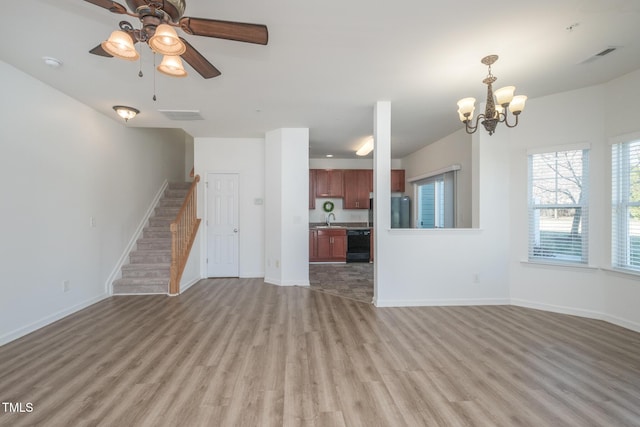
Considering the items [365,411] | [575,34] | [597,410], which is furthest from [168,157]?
[597,410]

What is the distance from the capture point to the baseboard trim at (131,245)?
14.2 feet

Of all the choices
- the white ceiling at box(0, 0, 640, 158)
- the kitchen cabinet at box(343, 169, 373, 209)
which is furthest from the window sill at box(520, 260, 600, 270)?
the kitchen cabinet at box(343, 169, 373, 209)

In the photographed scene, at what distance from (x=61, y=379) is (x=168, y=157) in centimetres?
507

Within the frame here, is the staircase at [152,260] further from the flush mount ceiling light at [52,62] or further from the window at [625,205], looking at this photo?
the window at [625,205]

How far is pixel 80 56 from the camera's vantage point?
8.58 ft

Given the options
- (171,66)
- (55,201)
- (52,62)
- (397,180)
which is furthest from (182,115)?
(397,180)

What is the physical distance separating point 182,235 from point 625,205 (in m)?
6.05

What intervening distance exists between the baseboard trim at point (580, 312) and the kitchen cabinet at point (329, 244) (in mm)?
3827

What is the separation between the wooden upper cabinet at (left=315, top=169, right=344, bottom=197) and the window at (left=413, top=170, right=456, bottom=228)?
1.97 m

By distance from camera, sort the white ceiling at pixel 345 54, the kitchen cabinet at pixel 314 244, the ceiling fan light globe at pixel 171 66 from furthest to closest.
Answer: the kitchen cabinet at pixel 314 244 → the white ceiling at pixel 345 54 → the ceiling fan light globe at pixel 171 66

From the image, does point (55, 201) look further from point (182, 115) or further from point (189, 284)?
point (189, 284)

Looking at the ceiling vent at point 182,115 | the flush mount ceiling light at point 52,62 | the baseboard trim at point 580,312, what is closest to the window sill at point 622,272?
the baseboard trim at point 580,312

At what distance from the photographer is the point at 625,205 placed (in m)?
3.10

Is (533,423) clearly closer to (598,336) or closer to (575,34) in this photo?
(598,336)
